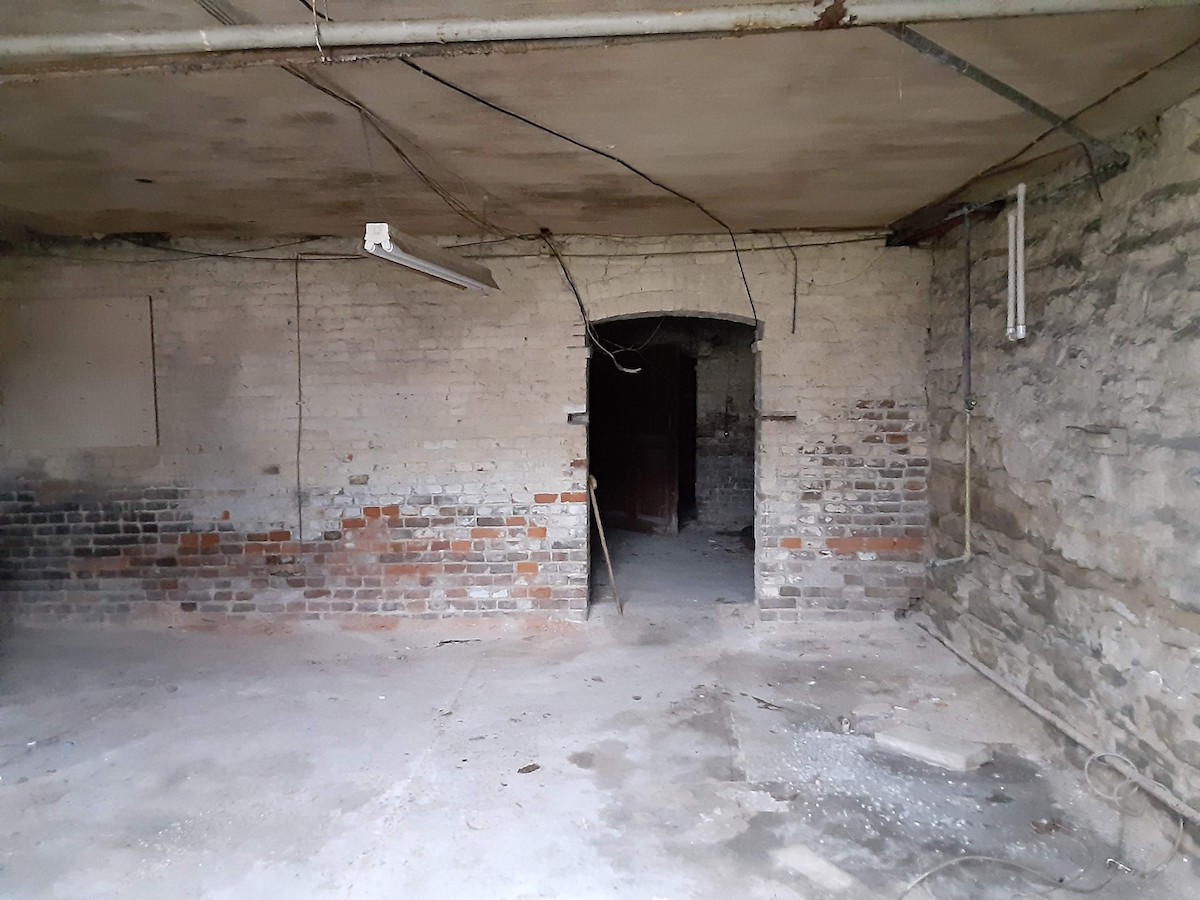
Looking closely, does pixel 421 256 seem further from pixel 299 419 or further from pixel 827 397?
pixel 827 397

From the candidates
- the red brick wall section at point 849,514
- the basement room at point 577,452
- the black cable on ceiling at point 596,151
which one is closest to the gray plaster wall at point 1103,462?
the basement room at point 577,452

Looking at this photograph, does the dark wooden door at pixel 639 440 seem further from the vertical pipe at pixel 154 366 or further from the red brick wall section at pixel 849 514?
the vertical pipe at pixel 154 366

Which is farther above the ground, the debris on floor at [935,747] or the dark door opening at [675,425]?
the dark door opening at [675,425]

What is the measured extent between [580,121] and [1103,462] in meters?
2.47

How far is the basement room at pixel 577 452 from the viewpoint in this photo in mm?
2260

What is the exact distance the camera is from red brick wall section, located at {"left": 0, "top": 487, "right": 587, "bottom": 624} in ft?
15.2

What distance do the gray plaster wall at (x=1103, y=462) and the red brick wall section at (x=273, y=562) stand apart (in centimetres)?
247

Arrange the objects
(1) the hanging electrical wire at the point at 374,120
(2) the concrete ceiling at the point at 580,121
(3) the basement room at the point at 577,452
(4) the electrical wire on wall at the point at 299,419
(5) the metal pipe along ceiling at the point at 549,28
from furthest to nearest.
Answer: (4) the electrical wire on wall at the point at 299,419 → (3) the basement room at the point at 577,452 → (2) the concrete ceiling at the point at 580,121 → (1) the hanging electrical wire at the point at 374,120 → (5) the metal pipe along ceiling at the point at 549,28

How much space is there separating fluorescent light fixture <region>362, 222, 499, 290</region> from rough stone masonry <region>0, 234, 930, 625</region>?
0.97m

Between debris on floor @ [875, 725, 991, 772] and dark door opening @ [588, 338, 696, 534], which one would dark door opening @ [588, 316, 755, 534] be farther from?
debris on floor @ [875, 725, 991, 772]

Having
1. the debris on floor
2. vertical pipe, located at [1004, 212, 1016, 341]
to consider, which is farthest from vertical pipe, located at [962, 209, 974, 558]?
the debris on floor

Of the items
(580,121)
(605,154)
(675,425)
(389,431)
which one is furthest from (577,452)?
(675,425)

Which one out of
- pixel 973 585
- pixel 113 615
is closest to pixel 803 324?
pixel 973 585

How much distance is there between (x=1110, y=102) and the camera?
2453 mm
